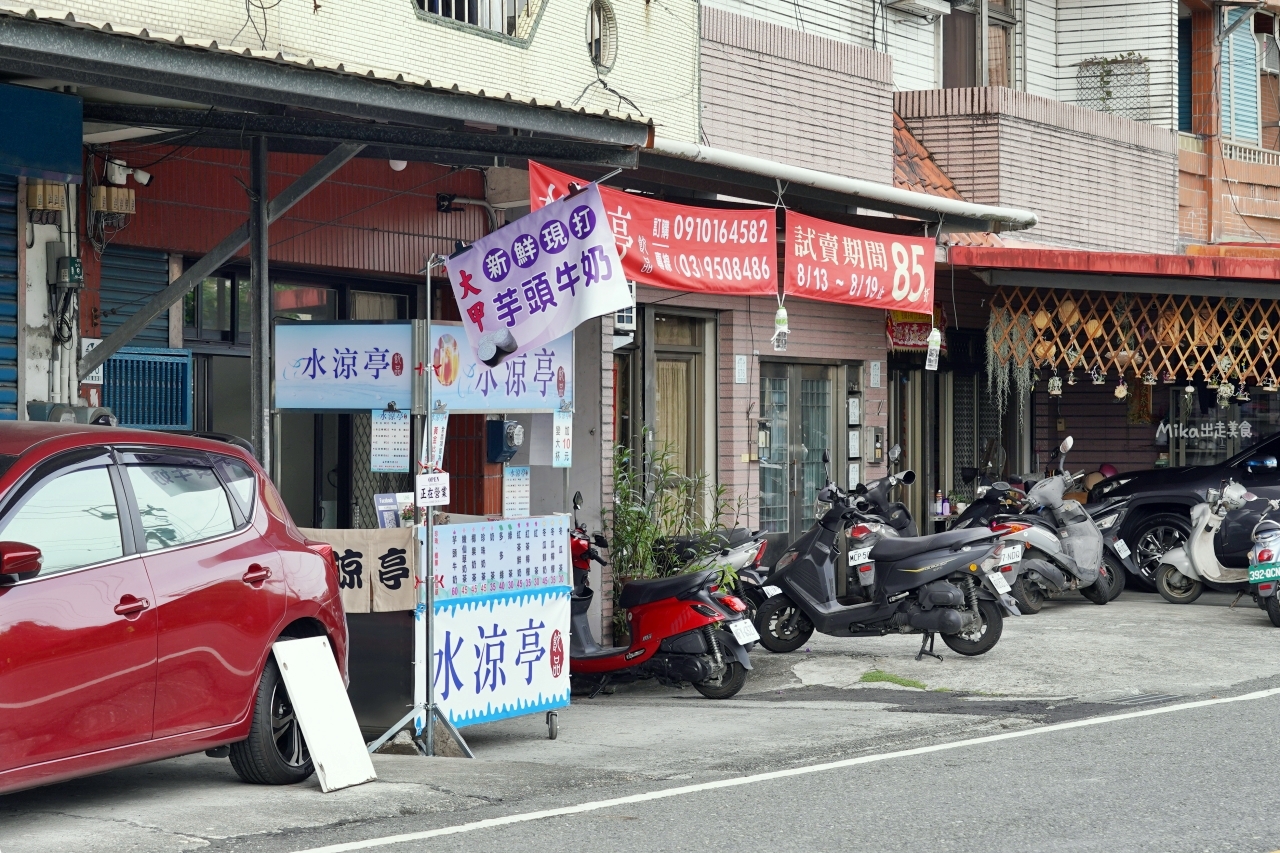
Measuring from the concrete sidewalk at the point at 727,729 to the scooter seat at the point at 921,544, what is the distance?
85cm

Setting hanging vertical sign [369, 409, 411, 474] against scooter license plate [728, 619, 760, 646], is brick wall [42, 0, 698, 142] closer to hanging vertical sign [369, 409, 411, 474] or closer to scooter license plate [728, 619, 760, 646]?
hanging vertical sign [369, 409, 411, 474]

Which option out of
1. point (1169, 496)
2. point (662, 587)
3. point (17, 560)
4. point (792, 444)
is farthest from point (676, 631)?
point (1169, 496)

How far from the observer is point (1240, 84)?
23.0 meters

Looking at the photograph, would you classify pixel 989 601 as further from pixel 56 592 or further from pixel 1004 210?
pixel 56 592

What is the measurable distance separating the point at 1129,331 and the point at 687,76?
6.45 m

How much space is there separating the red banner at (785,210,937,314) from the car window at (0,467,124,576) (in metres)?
6.85

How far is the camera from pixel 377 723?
9258 mm

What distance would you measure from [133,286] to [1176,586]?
427 inches

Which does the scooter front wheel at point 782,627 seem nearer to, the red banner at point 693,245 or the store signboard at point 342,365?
the red banner at point 693,245

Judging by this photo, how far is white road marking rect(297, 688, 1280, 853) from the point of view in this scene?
263 inches

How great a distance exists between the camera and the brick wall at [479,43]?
9.62m

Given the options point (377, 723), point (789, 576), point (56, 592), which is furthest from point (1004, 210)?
point (56, 592)

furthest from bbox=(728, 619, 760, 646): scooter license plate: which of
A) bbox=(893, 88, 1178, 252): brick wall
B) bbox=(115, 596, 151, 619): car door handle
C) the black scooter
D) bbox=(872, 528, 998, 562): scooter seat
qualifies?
bbox=(893, 88, 1178, 252): brick wall

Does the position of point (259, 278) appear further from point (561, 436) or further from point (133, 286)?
point (561, 436)
